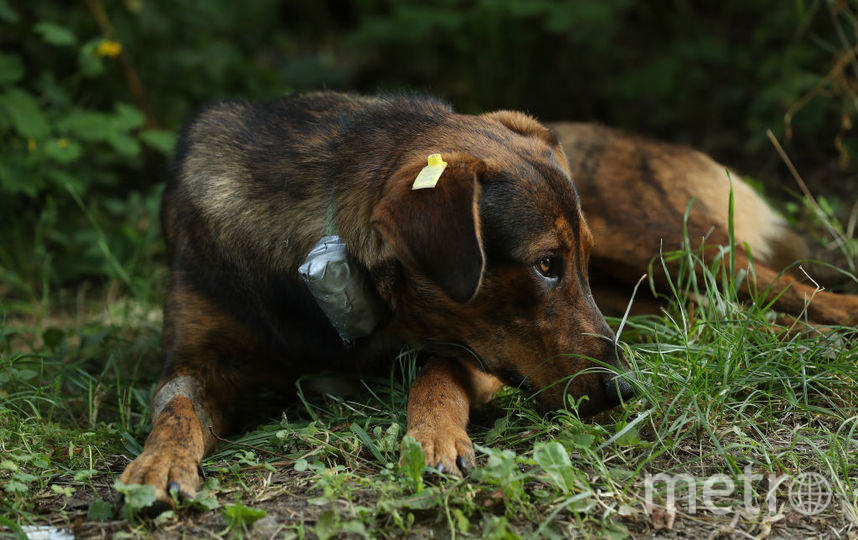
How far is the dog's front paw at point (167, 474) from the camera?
2.33 metres

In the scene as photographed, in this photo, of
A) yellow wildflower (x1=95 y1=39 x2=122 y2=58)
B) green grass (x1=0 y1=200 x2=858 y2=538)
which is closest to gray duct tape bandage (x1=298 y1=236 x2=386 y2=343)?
green grass (x1=0 y1=200 x2=858 y2=538)

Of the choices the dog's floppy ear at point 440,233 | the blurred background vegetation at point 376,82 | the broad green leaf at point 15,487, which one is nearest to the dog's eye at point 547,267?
the dog's floppy ear at point 440,233

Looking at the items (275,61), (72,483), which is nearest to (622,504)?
(72,483)

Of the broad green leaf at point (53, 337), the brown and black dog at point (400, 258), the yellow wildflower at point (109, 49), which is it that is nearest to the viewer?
the brown and black dog at point (400, 258)

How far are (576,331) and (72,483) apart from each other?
1.66m

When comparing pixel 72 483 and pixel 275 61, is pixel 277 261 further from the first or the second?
pixel 275 61

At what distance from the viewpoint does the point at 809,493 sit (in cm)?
235

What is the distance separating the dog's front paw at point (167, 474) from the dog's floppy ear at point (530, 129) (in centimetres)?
166

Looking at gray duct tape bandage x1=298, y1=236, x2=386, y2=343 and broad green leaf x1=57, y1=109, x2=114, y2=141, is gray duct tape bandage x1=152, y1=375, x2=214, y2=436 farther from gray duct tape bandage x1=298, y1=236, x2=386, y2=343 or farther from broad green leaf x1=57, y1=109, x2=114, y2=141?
broad green leaf x1=57, y1=109, x2=114, y2=141

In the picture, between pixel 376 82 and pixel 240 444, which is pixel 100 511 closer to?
pixel 240 444

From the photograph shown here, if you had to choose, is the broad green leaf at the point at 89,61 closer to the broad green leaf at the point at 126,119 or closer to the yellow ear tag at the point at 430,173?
the broad green leaf at the point at 126,119

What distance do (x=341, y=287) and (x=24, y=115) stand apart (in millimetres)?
2872

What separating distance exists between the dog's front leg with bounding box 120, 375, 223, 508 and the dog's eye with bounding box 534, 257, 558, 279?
1212mm

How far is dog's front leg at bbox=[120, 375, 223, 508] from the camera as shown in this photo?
238 cm
